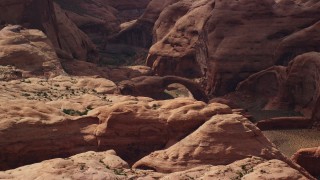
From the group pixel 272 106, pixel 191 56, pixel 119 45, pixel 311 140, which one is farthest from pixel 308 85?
pixel 119 45


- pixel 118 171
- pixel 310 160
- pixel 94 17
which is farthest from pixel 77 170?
pixel 94 17

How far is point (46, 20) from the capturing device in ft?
222

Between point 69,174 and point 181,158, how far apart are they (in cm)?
728

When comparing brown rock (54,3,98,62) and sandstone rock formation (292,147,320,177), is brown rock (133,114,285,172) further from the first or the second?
brown rock (54,3,98,62)

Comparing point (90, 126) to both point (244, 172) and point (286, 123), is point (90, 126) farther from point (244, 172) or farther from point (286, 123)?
point (286, 123)

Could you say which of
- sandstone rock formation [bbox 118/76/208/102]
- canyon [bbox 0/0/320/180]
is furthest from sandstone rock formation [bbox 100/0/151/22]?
sandstone rock formation [bbox 118/76/208/102]

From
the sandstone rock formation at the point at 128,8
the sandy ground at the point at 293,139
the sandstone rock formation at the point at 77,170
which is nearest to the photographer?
the sandstone rock formation at the point at 77,170

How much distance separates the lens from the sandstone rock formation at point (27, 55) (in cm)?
4959

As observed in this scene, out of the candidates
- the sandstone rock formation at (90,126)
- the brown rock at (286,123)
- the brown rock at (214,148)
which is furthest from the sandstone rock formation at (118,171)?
the brown rock at (286,123)

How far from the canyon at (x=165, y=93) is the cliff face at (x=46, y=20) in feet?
0.53

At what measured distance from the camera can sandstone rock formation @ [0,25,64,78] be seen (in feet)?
163

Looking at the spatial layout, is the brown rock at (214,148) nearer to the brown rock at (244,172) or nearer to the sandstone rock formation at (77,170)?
the brown rock at (244,172)

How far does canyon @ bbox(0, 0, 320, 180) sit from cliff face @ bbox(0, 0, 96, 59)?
0.16 metres

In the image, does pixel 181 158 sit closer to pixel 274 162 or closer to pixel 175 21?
pixel 274 162
